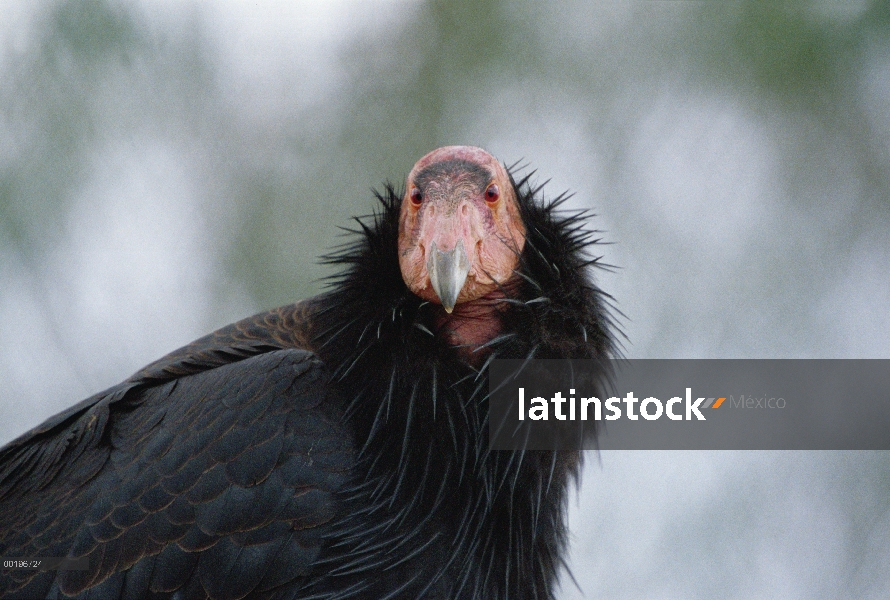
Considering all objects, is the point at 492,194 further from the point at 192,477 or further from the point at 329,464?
the point at 192,477

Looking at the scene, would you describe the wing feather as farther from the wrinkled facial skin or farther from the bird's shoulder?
the wrinkled facial skin

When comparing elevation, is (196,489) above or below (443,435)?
below

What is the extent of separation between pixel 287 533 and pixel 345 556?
21cm

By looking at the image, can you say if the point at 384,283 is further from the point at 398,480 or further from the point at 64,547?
the point at 64,547

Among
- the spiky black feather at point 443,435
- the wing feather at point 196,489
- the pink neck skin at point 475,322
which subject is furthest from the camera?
the pink neck skin at point 475,322

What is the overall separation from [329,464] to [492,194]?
118cm

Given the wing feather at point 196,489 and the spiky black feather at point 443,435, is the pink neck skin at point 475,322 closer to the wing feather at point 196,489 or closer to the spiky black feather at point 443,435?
the spiky black feather at point 443,435

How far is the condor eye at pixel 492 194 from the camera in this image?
3752 mm

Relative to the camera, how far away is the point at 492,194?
12.3 ft

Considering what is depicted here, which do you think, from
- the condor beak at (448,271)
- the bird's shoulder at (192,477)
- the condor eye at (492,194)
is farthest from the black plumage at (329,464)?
the condor beak at (448,271)

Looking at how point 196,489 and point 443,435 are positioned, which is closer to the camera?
point 196,489

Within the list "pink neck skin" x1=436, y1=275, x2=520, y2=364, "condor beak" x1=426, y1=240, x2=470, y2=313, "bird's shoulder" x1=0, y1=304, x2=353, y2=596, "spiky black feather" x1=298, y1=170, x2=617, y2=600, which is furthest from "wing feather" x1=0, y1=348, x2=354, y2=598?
"condor beak" x1=426, y1=240, x2=470, y2=313

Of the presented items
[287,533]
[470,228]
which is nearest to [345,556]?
[287,533]

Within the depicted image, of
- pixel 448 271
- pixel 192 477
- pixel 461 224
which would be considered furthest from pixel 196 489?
pixel 461 224
